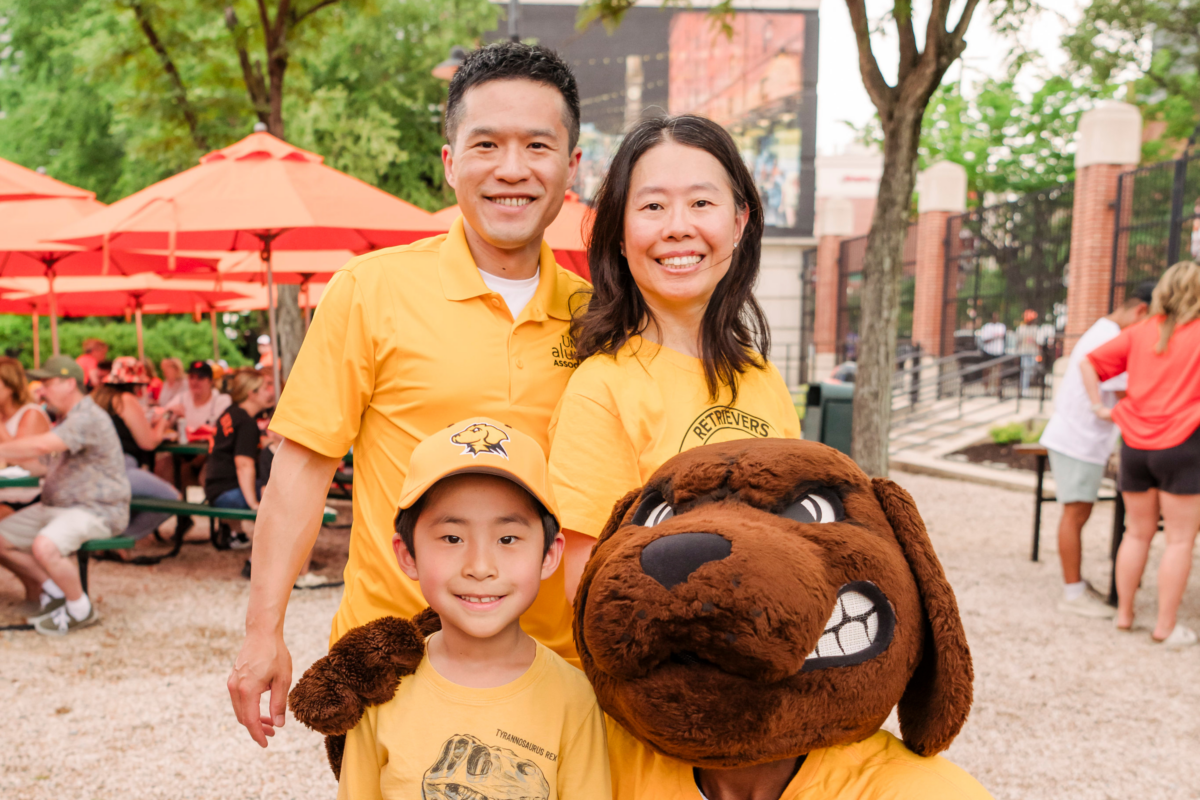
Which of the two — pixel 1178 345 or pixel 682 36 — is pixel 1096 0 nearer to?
pixel 682 36

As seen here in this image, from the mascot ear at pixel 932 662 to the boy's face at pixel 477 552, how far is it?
25.3 inches

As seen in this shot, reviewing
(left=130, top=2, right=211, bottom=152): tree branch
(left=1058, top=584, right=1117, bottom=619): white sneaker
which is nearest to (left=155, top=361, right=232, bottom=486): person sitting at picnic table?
(left=130, top=2, right=211, bottom=152): tree branch

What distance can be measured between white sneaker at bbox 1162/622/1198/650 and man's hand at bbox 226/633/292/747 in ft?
18.0

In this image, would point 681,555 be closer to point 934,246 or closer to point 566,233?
point 566,233

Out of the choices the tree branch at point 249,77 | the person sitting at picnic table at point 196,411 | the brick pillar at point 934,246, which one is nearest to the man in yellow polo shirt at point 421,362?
the person sitting at picnic table at point 196,411

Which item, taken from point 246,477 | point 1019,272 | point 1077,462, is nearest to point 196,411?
point 246,477

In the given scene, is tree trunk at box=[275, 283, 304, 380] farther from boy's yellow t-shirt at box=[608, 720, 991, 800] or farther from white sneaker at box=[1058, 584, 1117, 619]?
boy's yellow t-shirt at box=[608, 720, 991, 800]

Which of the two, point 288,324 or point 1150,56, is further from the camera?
point 1150,56

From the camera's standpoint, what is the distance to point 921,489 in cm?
1133

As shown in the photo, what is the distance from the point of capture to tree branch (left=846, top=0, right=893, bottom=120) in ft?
22.3

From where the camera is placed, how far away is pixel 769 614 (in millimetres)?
1279

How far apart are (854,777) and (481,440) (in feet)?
2.74

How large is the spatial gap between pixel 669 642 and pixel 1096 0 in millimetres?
21859

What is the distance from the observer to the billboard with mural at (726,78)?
1118 inches
